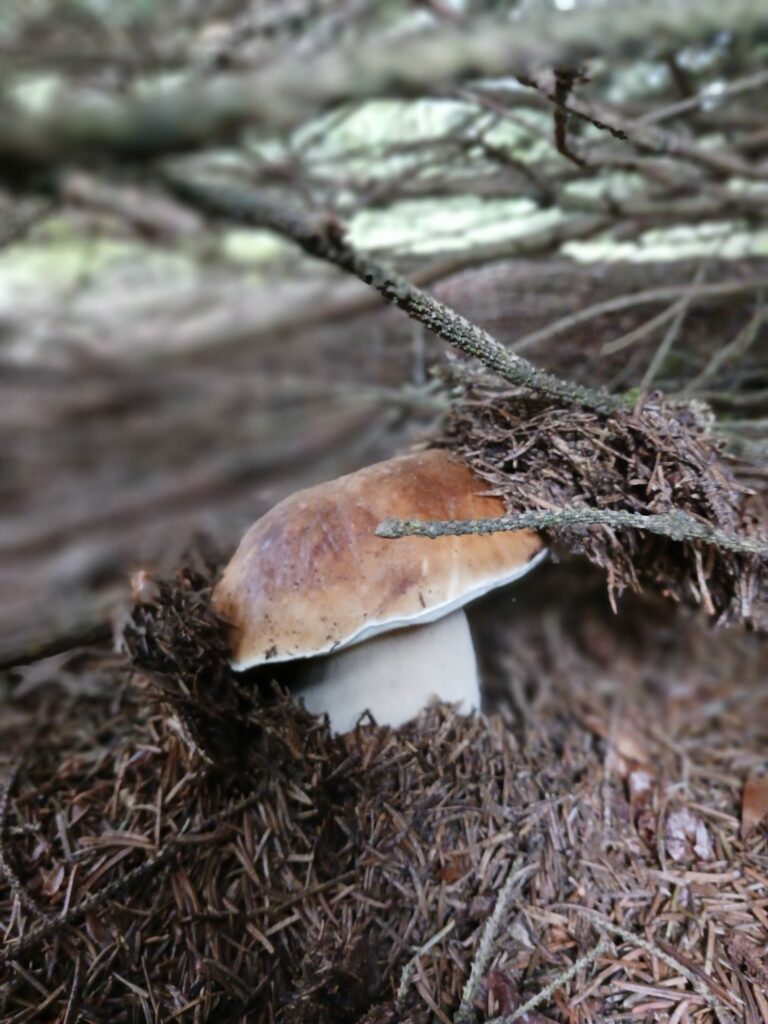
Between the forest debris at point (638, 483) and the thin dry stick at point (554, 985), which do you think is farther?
the forest debris at point (638, 483)

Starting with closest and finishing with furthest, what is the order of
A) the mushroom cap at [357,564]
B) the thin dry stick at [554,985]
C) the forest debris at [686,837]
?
the thin dry stick at [554,985] → the mushroom cap at [357,564] → the forest debris at [686,837]

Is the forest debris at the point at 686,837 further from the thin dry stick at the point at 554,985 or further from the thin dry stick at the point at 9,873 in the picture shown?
the thin dry stick at the point at 9,873

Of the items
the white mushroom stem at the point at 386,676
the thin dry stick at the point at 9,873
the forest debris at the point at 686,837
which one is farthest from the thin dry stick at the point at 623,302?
the thin dry stick at the point at 9,873

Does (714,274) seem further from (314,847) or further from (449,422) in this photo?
(314,847)

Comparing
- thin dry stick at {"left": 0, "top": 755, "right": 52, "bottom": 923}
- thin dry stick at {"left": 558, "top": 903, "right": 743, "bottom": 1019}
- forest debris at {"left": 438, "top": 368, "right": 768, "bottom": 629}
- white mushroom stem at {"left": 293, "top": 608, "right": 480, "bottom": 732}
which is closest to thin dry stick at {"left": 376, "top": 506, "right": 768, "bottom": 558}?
forest debris at {"left": 438, "top": 368, "right": 768, "bottom": 629}

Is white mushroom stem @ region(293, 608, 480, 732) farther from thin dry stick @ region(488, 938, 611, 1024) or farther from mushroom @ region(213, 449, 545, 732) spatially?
thin dry stick @ region(488, 938, 611, 1024)

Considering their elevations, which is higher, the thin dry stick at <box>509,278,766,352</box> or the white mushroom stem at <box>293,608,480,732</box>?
the thin dry stick at <box>509,278,766,352</box>

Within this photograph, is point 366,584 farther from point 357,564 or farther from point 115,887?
point 115,887
